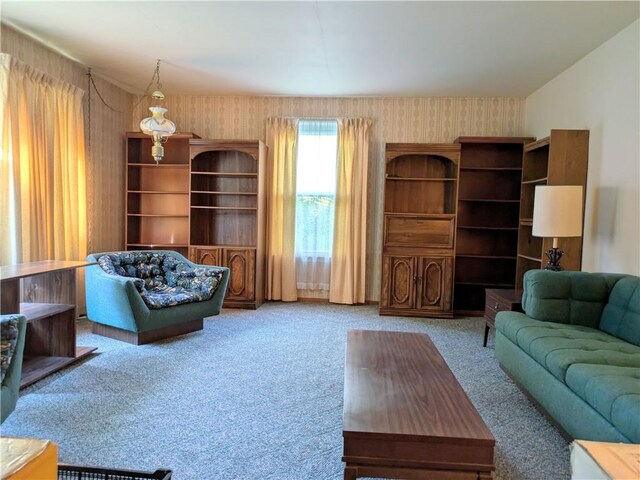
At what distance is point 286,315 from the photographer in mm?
4863

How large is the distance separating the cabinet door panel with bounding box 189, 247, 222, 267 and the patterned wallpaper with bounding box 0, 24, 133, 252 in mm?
1066

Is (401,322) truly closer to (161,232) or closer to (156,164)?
(161,232)

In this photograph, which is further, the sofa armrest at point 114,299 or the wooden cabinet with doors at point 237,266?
the wooden cabinet with doors at point 237,266

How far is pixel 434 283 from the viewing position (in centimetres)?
490

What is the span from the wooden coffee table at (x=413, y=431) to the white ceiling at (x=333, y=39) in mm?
2637

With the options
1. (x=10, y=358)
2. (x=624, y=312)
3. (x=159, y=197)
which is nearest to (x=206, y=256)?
(x=159, y=197)

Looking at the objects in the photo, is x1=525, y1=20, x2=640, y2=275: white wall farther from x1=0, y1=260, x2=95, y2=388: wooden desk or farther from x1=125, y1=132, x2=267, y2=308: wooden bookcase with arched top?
x1=0, y1=260, x2=95, y2=388: wooden desk

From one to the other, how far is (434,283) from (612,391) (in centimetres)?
318

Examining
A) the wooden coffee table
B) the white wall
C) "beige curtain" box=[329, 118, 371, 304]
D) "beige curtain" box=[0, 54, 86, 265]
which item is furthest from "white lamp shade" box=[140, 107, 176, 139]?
the white wall

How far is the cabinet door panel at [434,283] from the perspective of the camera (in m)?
4.87


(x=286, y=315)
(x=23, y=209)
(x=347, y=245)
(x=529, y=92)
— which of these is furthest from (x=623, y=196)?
(x=23, y=209)

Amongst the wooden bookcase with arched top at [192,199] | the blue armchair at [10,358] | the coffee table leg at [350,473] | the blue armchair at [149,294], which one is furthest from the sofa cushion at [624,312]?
the wooden bookcase with arched top at [192,199]

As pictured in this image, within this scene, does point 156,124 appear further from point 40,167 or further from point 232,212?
point 232,212

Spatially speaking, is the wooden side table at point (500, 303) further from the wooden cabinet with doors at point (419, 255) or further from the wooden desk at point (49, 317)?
the wooden desk at point (49, 317)
